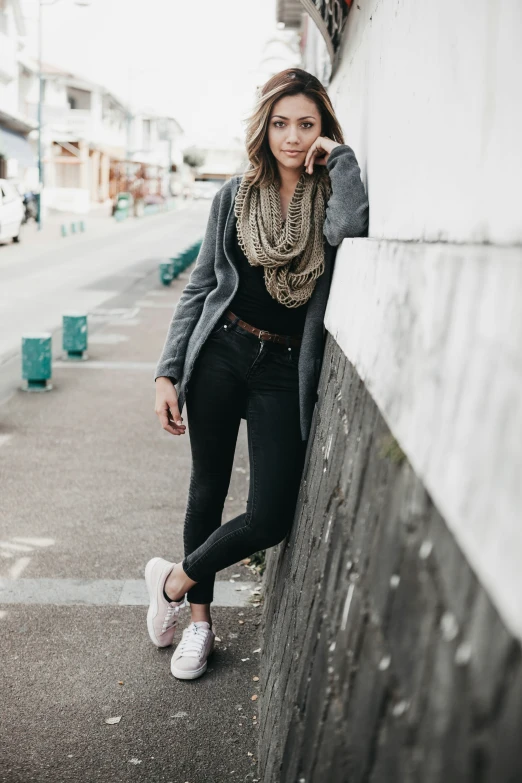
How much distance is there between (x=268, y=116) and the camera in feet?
9.87

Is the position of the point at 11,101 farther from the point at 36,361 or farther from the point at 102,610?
the point at 102,610

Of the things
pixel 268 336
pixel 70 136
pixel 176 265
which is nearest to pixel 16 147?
pixel 70 136

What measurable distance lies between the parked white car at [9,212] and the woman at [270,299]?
23.4 meters

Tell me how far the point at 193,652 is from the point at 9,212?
24.1 meters

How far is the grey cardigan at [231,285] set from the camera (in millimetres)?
2867

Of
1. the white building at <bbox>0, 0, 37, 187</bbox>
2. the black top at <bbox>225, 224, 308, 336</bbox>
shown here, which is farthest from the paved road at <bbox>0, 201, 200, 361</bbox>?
the black top at <bbox>225, 224, 308, 336</bbox>

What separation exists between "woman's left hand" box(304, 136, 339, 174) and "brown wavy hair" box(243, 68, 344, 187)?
0.12 metres

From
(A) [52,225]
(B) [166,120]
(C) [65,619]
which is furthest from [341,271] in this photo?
(B) [166,120]

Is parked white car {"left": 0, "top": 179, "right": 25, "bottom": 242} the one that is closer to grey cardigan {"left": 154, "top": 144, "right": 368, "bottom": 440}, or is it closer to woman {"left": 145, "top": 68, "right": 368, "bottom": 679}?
grey cardigan {"left": 154, "top": 144, "right": 368, "bottom": 440}

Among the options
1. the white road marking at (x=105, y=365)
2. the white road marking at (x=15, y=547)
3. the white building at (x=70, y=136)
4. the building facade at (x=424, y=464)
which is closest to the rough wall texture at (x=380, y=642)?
the building facade at (x=424, y=464)

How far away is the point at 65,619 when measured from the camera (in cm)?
396

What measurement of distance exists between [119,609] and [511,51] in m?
3.24

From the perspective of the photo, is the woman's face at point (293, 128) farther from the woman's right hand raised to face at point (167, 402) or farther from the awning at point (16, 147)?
the awning at point (16, 147)

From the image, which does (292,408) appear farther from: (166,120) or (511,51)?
(166,120)
